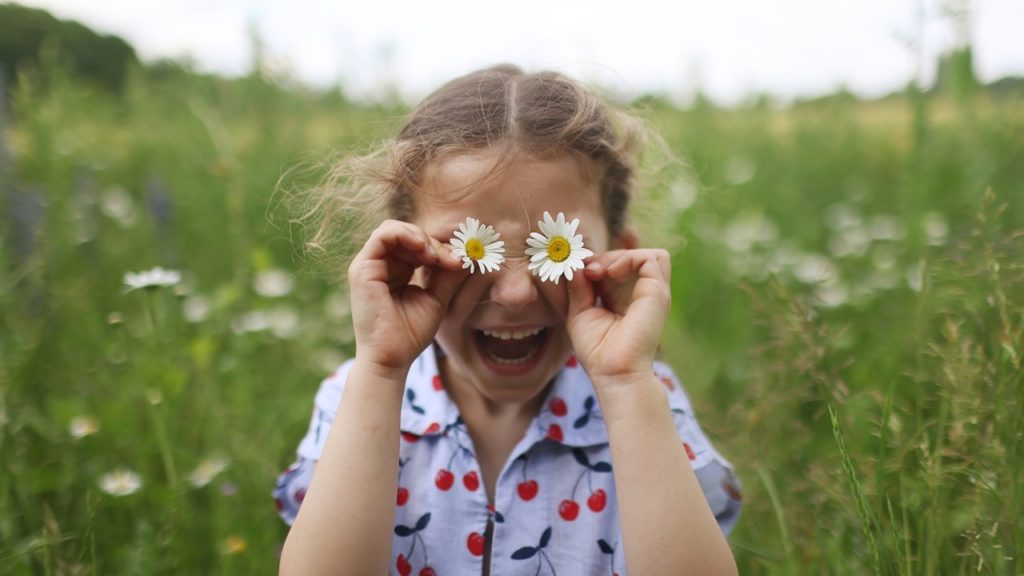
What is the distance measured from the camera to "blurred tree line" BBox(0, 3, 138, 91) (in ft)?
9.75

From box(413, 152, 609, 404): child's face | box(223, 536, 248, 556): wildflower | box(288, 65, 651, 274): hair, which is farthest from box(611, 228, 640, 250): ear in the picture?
box(223, 536, 248, 556): wildflower

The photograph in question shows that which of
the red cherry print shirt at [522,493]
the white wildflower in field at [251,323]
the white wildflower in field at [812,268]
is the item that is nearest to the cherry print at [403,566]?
the red cherry print shirt at [522,493]

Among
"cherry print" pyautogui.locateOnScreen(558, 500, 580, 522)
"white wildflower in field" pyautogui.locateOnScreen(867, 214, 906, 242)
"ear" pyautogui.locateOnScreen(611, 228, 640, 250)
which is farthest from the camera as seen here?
"white wildflower in field" pyautogui.locateOnScreen(867, 214, 906, 242)

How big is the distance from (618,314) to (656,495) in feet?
1.03

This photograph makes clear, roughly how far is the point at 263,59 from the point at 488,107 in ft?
7.54

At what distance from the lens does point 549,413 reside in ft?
4.55

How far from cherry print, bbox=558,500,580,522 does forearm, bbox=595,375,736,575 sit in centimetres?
18

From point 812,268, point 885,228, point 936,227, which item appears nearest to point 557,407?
point 812,268

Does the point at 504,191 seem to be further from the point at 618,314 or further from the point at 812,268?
the point at 812,268

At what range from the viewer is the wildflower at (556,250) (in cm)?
118

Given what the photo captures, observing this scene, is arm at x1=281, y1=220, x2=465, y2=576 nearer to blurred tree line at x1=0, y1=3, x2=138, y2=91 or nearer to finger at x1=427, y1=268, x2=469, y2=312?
finger at x1=427, y1=268, x2=469, y2=312

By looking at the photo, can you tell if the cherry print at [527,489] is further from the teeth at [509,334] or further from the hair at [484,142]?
the hair at [484,142]

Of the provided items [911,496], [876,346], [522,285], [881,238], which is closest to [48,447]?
[522,285]

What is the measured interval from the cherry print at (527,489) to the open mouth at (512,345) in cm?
21
